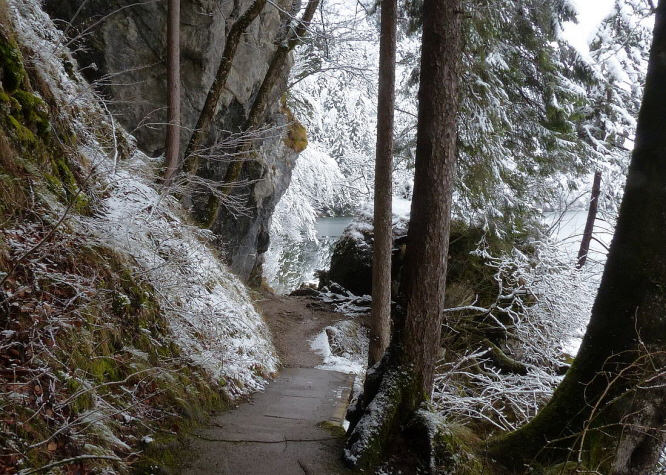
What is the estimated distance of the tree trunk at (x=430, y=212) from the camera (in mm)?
4105

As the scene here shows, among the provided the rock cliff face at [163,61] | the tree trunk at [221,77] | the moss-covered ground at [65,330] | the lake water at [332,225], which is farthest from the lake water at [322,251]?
the tree trunk at [221,77]

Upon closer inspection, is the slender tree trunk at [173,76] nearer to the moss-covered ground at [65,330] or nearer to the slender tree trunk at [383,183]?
the moss-covered ground at [65,330]

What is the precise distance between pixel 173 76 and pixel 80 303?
5.81m

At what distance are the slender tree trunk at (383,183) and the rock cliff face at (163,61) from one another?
87.5 inches

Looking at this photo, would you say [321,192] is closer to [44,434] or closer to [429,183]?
[429,183]

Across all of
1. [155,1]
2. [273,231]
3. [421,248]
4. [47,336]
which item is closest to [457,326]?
[421,248]

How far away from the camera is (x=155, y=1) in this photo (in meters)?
9.03

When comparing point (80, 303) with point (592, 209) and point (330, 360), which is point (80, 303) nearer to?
point (330, 360)

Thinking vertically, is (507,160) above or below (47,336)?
above

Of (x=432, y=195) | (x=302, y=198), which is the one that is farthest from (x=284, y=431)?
(x=302, y=198)

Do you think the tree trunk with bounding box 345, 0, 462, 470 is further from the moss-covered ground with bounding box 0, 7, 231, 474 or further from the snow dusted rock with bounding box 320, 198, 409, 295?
the snow dusted rock with bounding box 320, 198, 409, 295

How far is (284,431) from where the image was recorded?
15.1 ft

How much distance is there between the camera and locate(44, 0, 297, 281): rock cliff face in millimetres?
8703

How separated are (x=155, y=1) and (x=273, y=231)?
474 inches
